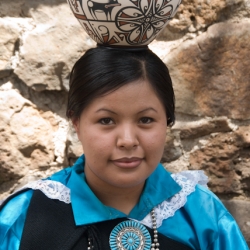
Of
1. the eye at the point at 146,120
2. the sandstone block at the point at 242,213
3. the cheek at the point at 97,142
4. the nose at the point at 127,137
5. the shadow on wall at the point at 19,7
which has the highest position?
the shadow on wall at the point at 19,7

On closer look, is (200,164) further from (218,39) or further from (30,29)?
(30,29)

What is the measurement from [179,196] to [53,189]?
0.35 metres

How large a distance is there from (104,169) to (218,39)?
0.58 meters

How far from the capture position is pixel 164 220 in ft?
5.12

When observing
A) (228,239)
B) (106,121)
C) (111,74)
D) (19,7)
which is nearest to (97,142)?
(106,121)

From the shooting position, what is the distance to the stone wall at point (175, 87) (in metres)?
1.74

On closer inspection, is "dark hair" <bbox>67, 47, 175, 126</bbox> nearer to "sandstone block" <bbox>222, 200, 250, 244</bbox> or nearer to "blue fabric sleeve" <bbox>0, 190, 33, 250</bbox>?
"blue fabric sleeve" <bbox>0, 190, 33, 250</bbox>

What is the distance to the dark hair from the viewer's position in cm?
141

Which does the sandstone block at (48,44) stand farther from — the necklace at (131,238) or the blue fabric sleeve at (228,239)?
the blue fabric sleeve at (228,239)

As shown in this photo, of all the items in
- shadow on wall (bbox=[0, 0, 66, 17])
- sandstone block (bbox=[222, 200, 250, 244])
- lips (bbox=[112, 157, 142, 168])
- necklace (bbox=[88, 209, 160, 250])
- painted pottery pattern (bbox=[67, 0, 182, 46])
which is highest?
painted pottery pattern (bbox=[67, 0, 182, 46])

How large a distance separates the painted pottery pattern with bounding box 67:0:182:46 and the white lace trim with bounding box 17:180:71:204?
0.41 meters

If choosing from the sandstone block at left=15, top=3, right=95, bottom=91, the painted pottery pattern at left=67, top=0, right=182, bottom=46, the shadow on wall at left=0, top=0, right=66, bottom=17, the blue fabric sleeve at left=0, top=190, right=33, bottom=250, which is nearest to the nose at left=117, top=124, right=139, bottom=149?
the painted pottery pattern at left=67, top=0, right=182, bottom=46

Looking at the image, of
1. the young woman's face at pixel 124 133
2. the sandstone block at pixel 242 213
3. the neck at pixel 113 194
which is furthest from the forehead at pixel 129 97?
the sandstone block at pixel 242 213

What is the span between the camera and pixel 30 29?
5.75ft
